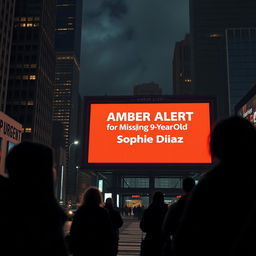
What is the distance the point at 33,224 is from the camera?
202 centimetres

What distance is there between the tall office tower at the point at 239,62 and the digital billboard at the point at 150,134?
10664cm

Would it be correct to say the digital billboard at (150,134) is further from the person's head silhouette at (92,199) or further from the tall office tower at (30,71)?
the tall office tower at (30,71)

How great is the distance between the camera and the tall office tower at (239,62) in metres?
130

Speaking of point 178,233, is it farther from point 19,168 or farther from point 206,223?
point 19,168

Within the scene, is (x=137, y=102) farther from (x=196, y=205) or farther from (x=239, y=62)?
(x=239, y=62)

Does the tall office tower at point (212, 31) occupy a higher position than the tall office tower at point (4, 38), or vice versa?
the tall office tower at point (212, 31)

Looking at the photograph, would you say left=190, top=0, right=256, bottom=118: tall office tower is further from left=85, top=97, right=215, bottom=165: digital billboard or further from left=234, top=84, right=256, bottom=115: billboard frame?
left=85, top=97, right=215, bottom=165: digital billboard

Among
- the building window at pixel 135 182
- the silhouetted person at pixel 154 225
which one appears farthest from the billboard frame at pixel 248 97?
the silhouetted person at pixel 154 225

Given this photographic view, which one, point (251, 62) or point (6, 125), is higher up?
point (251, 62)

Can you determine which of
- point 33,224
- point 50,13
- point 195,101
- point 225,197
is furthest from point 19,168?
point 50,13

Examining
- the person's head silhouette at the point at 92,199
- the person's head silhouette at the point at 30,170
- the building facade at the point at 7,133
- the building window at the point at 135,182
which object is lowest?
the person's head silhouette at the point at 92,199

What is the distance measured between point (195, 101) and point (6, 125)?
16689 millimetres

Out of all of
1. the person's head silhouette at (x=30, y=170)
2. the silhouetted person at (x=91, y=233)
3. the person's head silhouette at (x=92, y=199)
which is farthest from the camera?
the person's head silhouette at (x=92, y=199)

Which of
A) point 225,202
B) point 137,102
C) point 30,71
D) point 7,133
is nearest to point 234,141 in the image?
point 225,202
